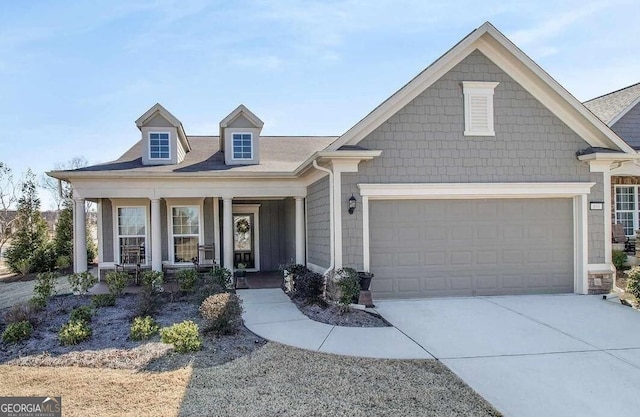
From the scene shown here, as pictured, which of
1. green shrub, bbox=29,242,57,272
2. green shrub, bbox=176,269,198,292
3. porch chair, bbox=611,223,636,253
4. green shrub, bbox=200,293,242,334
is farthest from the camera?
green shrub, bbox=29,242,57,272

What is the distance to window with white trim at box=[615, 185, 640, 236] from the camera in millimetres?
14348

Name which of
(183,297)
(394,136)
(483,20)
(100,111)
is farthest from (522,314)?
(100,111)

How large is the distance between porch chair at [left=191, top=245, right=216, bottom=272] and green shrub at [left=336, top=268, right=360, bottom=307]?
5.74m

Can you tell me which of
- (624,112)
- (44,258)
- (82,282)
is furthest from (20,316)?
(624,112)

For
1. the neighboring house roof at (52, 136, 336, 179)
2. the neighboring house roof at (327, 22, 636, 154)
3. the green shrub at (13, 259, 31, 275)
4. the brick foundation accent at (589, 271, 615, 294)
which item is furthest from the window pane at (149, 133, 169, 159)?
the brick foundation accent at (589, 271, 615, 294)

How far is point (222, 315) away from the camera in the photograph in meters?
6.61

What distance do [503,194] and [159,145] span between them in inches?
379

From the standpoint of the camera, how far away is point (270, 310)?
27.9ft

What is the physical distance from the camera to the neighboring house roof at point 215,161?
11.5 metres

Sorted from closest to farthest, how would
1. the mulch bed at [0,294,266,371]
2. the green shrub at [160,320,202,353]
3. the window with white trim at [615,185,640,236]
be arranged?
the mulch bed at [0,294,266,371] < the green shrub at [160,320,202,353] < the window with white trim at [615,185,640,236]

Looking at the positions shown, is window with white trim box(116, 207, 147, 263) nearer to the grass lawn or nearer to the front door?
the front door

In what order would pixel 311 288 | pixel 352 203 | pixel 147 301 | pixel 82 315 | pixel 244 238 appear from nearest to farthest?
pixel 82 315 → pixel 147 301 → pixel 352 203 → pixel 311 288 → pixel 244 238

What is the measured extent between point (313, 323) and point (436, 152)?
4.64m

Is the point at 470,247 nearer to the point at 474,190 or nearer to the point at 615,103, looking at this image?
the point at 474,190
